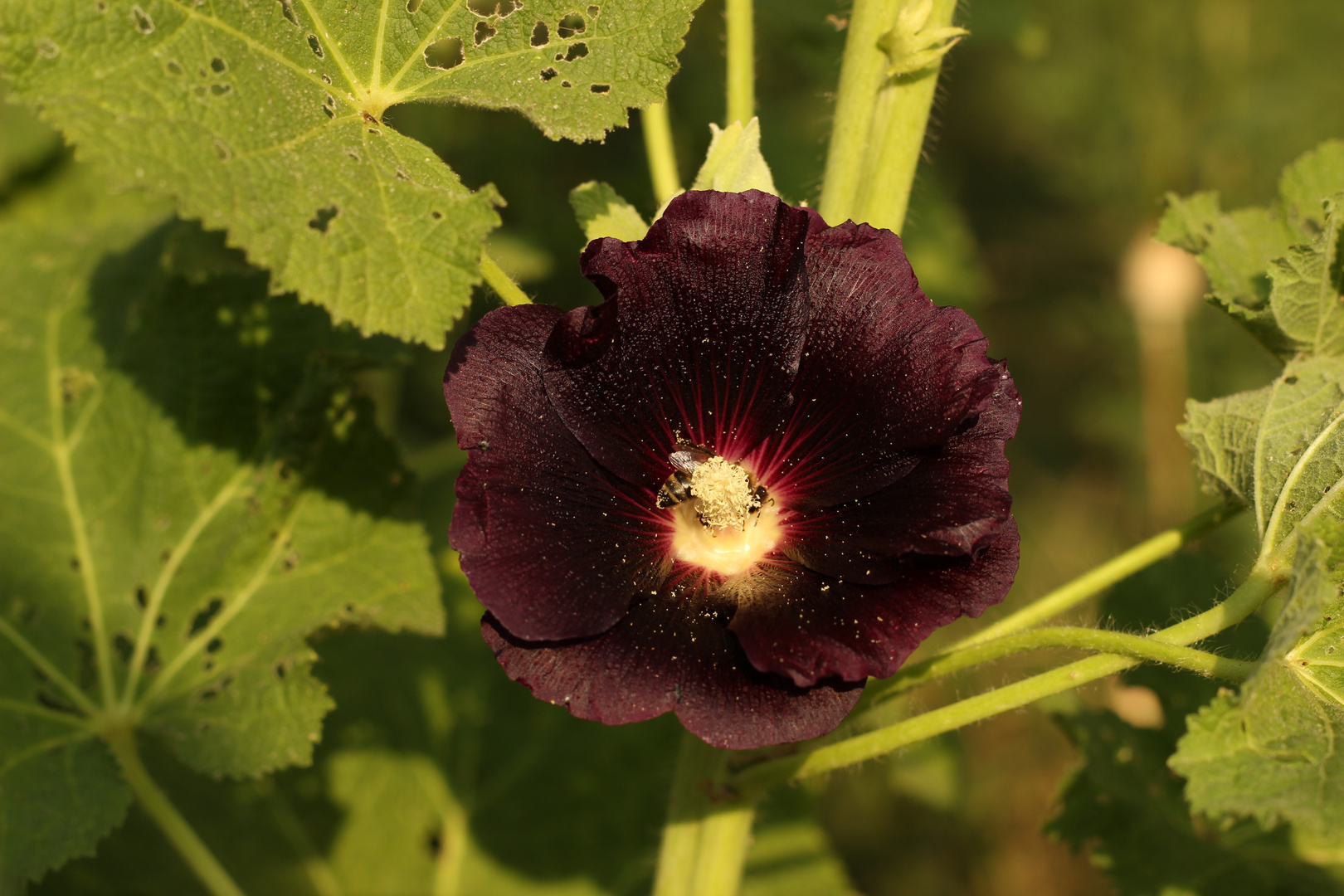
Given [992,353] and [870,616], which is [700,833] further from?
[992,353]

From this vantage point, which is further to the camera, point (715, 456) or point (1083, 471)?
point (1083, 471)

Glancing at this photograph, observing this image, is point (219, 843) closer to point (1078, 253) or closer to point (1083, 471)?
point (1083, 471)

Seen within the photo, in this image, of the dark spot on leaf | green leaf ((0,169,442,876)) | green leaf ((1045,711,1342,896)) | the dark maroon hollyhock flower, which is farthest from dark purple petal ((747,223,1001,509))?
the dark spot on leaf

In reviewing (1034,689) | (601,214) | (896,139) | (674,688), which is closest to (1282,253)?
(896,139)

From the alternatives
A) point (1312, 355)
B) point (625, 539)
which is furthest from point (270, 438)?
point (1312, 355)

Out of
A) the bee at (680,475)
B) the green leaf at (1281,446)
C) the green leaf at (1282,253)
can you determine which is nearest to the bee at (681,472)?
the bee at (680,475)

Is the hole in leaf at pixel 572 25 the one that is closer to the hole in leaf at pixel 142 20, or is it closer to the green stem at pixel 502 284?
the green stem at pixel 502 284
